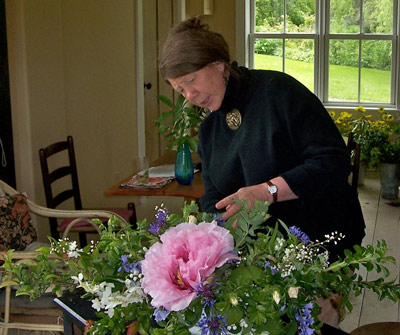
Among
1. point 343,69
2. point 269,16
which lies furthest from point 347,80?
point 269,16

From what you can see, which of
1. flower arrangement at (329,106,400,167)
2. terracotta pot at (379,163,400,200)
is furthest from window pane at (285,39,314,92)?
terracotta pot at (379,163,400,200)

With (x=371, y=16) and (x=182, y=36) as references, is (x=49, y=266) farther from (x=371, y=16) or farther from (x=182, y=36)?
(x=371, y=16)

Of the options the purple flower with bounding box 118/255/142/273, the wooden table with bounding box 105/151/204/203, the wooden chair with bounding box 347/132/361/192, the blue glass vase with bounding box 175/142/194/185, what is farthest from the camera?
the blue glass vase with bounding box 175/142/194/185

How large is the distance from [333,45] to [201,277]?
6357 millimetres

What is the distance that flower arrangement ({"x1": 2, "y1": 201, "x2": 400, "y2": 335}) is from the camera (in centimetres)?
113

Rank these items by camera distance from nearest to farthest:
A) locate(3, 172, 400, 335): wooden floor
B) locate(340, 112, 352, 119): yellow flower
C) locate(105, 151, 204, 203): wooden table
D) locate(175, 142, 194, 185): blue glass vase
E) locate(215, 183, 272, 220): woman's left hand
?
locate(215, 183, 272, 220): woman's left hand, locate(105, 151, 204, 203): wooden table, locate(175, 142, 194, 185): blue glass vase, locate(3, 172, 400, 335): wooden floor, locate(340, 112, 352, 119): yellow flower

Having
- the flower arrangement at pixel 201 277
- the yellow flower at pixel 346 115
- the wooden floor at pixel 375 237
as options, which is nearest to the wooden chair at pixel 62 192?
the wooden floor at pixel 375 237

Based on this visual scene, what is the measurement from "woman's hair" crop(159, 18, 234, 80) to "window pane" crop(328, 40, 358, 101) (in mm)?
5493

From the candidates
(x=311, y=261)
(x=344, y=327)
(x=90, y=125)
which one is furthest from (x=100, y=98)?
(x=311, y=261)

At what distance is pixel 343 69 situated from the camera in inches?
283

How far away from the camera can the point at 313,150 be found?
1.95 metres

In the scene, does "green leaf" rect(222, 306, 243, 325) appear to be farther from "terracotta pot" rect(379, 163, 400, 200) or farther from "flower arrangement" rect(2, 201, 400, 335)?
"terracotta pot" rect(379, 163, 400, 200)

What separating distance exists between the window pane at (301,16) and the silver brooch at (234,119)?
533cm

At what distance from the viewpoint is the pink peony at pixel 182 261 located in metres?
1.12
